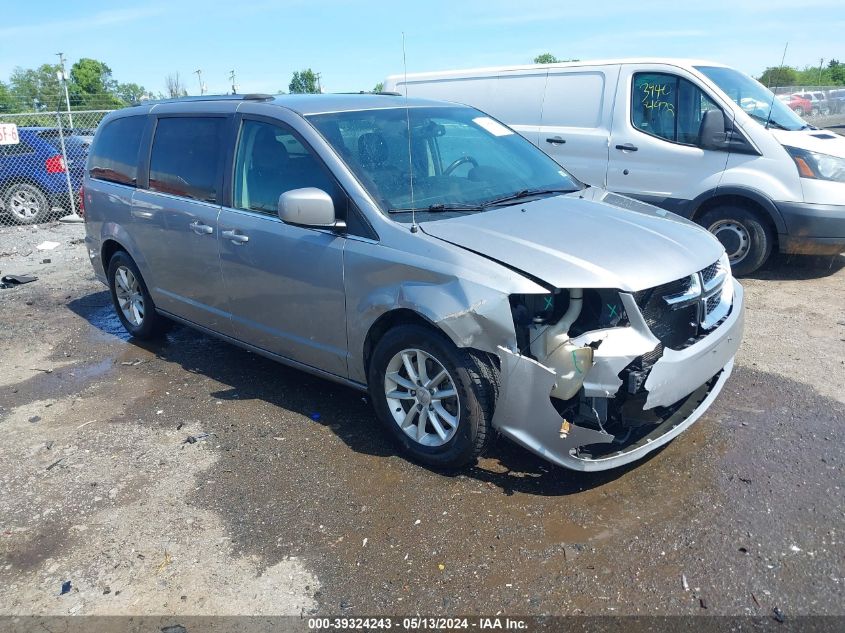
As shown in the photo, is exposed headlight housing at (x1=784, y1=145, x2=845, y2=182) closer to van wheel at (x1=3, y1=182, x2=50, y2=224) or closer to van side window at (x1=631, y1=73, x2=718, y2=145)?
van side window at (x1=631, y1=73, x2=718, y2=145)

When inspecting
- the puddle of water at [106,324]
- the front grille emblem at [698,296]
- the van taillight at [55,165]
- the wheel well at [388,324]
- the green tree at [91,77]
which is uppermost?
the green tree at [91,77]

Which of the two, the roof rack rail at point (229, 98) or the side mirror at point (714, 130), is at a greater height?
the roof rack rail at point (229, 98)

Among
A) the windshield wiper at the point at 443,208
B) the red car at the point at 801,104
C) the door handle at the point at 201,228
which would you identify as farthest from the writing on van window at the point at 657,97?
the red car at the point at 801,104

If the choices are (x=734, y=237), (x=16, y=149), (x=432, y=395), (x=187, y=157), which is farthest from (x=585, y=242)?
(x=16, y=149)

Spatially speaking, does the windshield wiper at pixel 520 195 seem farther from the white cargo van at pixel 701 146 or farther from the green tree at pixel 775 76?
the green tree at pixel 775 76

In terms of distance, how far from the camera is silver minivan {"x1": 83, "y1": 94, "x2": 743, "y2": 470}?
10.5ft

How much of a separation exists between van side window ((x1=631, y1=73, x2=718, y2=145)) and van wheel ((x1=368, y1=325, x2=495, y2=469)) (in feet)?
16.0

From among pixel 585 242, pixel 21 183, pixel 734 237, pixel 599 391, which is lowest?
pixel 734 237

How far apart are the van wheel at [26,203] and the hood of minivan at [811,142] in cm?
1125

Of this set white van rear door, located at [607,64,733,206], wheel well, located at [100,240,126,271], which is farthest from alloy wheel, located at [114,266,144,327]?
white van rear door, located at [607,64,733,206]

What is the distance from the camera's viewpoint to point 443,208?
152 inches

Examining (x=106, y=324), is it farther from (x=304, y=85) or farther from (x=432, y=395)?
(x=304, y=85)

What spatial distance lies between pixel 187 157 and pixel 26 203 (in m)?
8.61

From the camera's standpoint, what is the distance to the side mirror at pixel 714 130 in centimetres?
679
